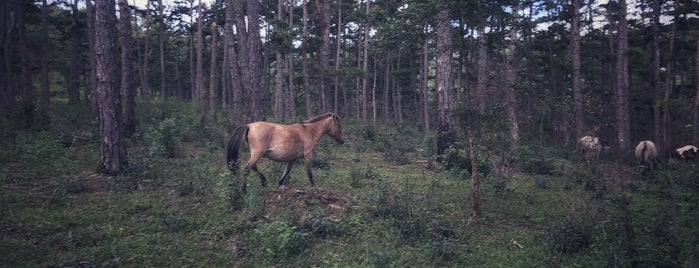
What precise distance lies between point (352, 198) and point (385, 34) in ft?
14.4

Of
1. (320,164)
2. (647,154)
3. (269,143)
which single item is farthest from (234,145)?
(647,154)

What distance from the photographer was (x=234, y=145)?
8.84 meters

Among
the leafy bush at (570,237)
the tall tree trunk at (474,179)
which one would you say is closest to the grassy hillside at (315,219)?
the leafy bush at (570,237)

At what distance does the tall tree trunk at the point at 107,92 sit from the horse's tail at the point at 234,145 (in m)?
3.00

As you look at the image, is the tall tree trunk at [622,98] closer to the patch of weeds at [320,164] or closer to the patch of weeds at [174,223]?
the patch of weeds at [320,164]

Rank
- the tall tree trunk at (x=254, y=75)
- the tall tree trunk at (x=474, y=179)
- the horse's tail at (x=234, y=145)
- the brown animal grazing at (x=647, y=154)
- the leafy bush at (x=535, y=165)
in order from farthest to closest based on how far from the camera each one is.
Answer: the brown animal grazing at (x=647, y=154)
the leafy bush at (x=535, y=165)
the tall tree trunk at (x=254, y=75)
the horse's tail at (x=234, y=145)
the tall tree trunk at (x=474, y=179)

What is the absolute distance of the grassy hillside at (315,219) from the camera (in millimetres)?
5598

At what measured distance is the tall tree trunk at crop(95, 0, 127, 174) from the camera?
30.6 feet

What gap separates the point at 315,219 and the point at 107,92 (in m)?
6.28

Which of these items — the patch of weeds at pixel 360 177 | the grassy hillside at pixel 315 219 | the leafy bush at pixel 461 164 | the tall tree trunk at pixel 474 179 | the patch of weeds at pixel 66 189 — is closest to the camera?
the grassy hillside at pixel 315 219

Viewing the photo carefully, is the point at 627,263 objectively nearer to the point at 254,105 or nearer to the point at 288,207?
the point at 288,207

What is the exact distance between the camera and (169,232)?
6.43 metres

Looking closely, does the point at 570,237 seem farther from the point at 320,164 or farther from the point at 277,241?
the point at 320,164

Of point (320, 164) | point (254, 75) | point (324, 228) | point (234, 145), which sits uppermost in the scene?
point (254, 75)
